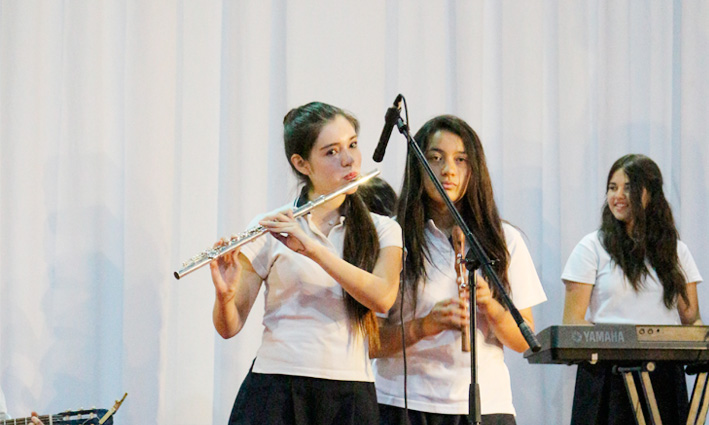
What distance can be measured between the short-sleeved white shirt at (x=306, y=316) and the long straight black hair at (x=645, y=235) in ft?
4.04

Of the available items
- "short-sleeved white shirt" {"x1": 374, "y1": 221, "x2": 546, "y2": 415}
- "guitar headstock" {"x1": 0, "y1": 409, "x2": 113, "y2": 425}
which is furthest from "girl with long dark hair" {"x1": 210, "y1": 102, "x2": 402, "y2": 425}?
"guitar headstock" {"x1": 0, "y1": 409, "x2": 113, "y2": 425}

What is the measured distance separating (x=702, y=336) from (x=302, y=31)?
5.85 feet

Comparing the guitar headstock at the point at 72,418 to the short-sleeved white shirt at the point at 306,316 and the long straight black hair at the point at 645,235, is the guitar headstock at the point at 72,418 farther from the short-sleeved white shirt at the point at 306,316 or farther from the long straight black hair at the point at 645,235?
the long straight black hair at the point at 645,235

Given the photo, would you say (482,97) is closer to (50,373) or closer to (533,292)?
(533,292)

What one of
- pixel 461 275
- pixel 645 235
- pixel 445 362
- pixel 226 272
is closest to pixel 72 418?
pixel 226 272

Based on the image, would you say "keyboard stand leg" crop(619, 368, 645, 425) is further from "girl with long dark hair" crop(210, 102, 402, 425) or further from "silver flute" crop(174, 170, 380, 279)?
"silver flute" crop(174, 170, 380, 279)

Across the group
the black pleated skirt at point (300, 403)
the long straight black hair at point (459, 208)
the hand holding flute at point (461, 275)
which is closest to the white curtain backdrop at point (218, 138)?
the long straight black hair at point (459, 208)

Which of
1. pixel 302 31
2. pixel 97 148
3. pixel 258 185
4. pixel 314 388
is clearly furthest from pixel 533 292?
pixel 97 148

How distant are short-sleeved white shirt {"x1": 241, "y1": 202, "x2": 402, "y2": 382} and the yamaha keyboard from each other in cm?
44

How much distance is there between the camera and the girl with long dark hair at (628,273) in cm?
289

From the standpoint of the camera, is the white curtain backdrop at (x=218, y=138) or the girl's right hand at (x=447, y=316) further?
the white curtain backdrop at (x=218, y=138)

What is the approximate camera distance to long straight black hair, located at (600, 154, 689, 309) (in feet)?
9.78

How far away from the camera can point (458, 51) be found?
3.21 m

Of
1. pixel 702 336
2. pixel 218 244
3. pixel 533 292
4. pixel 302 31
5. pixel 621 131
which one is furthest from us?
pixel 621 131
